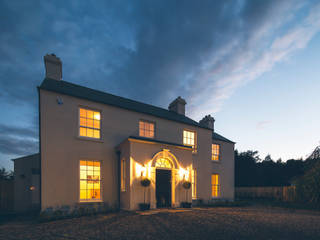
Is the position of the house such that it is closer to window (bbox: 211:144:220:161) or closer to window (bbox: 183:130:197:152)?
window (bbox: 183:130:197:152)

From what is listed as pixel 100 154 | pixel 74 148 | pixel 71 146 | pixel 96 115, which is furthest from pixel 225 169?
pixel 71 146

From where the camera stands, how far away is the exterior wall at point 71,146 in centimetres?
996

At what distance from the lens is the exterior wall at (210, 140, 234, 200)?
18.7m

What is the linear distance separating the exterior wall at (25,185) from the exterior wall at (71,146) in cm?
425

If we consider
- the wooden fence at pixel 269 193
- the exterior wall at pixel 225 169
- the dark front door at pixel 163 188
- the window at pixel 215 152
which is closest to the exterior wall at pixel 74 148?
the dark front door at pixel 163 188

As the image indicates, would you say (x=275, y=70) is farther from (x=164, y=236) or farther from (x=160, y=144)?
(x=164, y=236)

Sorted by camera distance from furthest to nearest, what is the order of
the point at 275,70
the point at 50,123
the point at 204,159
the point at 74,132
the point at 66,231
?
the point at 204,159 < the point at 275,70 < the point at 74,132 < the point at 50,123 < the point at 66,231

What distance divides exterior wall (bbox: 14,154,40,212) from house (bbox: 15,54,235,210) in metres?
0.30

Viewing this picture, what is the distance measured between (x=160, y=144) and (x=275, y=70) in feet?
36.4

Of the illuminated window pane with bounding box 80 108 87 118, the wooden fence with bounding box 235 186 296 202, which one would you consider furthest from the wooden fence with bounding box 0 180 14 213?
the wooden fence with bounding box 235 186 296 202

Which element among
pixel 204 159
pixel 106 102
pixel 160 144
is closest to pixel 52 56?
pixel 106 102

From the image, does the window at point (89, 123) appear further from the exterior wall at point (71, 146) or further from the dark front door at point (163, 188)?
the dark front door at point (163, 188)

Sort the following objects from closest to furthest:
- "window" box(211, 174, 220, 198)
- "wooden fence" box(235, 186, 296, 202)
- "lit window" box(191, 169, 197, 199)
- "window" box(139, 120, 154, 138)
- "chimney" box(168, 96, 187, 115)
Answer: "window" box(139, 120, 154, 138), "lit window" box(191, 169, 197, 199), "wooden fence" box(235, 186, 296, 202), "window" box(211, 174, 220, 198), "chimney" box(168, 96, 187, 115)

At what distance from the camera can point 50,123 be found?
33.7 ft
